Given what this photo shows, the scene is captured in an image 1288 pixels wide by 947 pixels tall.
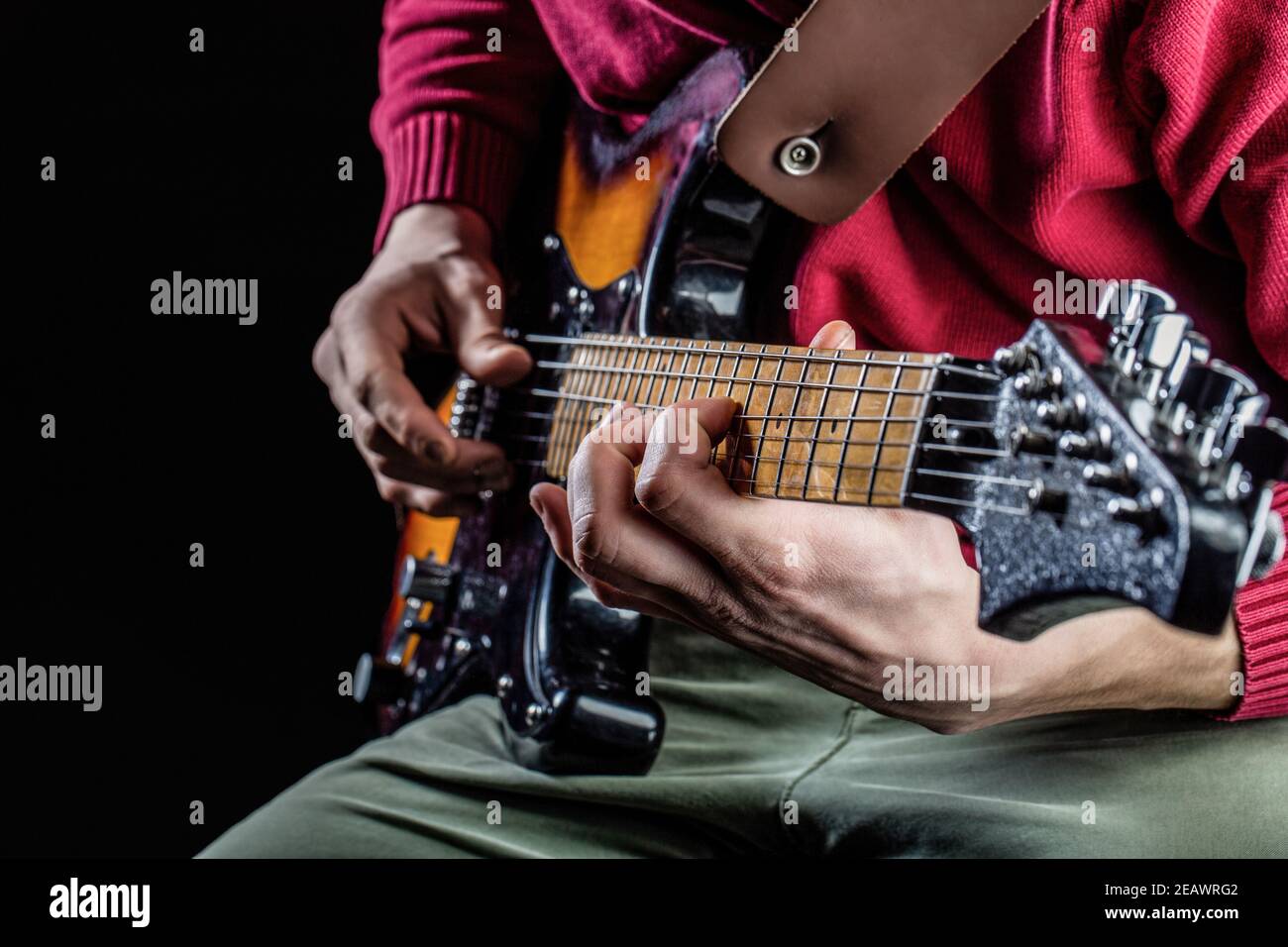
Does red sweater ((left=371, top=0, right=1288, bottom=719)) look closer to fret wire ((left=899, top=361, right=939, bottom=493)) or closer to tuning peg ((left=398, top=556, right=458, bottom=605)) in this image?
fret wire ((left=899, top=361, right=939, bottom=493))

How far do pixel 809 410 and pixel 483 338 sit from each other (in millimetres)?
406

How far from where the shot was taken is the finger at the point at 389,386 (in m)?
0.80

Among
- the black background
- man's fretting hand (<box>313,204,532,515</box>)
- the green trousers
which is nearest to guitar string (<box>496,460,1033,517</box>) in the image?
the green trousers

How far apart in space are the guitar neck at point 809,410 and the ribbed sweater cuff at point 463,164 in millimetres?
368

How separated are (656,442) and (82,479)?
3.21 feet

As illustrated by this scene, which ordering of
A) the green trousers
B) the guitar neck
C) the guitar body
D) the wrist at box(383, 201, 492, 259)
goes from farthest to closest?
the wrist at box(383, 201, 492, 259)
the guitar body
the green trousers
the guitar neck

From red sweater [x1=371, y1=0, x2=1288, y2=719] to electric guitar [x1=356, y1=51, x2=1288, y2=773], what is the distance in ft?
0.17

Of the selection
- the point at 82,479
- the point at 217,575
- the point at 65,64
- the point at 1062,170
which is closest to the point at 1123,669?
the point at 1062,170

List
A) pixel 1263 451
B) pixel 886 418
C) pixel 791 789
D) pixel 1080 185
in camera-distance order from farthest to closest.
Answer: pixel 791 789 → pixel 1080 185 → pixel 886 418 → pixel 1263 451

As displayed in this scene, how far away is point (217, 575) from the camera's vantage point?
1.22 meters

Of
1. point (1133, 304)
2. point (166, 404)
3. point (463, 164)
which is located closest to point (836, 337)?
point (1133, 304)

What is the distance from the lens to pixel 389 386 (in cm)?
83

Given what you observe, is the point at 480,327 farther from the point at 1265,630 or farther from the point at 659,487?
the point at 1265,630

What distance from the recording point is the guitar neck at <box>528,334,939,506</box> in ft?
1.43
